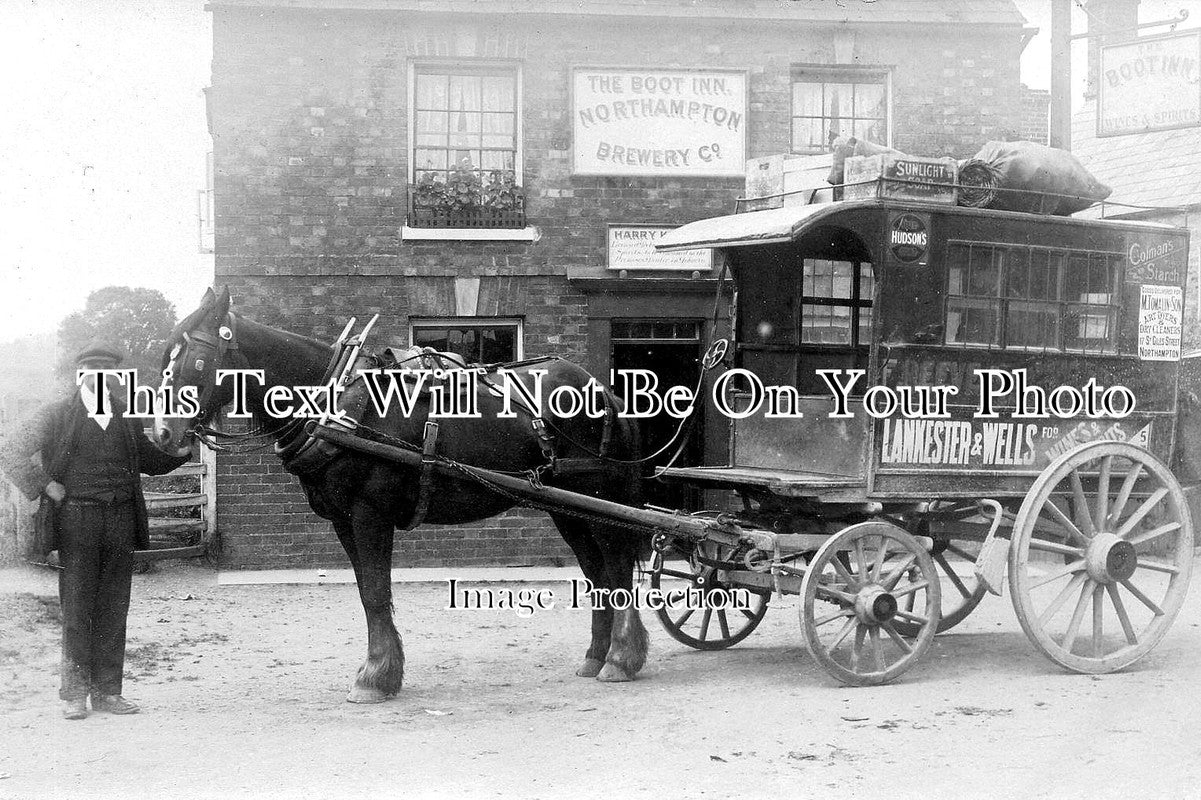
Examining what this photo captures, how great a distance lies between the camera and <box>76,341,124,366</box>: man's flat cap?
6.08 m

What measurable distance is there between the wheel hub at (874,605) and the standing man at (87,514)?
375cm

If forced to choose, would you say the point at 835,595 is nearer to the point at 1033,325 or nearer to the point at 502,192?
the point at 1033,325

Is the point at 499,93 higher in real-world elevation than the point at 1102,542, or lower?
higher

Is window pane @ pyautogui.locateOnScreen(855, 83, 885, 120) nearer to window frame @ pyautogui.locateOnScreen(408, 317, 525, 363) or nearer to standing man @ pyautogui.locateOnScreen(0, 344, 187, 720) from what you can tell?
window frame @ pyautogui.locateOnScreen(408, 317, 525, 363)

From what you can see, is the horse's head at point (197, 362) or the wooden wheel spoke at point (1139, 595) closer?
the horse's head at point (197, 362)

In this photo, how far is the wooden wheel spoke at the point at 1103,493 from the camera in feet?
21.4

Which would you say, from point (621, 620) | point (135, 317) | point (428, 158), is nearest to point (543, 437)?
point (621, 620)

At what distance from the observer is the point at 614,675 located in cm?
672

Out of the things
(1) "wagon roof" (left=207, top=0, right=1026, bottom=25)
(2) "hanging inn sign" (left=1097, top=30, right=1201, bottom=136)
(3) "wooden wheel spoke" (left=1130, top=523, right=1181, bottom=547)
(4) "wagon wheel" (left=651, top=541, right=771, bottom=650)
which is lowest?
(4) "wagon wheel" (left=651, top=541, right=771, bottom=650)

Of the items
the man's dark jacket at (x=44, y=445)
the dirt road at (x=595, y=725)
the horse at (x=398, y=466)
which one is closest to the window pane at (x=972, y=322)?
the dirt road at (x=595, y=725)

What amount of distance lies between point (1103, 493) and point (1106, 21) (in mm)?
3912

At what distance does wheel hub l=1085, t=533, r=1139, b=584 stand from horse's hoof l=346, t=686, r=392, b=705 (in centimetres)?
401

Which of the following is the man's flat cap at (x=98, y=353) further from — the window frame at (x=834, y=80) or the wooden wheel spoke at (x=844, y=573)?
the window frame at (x=834, y=80)

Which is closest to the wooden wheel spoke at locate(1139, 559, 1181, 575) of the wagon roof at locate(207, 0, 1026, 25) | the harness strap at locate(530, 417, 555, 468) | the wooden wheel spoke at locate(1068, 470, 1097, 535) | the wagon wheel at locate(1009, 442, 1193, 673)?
the wagon wheel at locate(1009, 442, 1193, 673)
